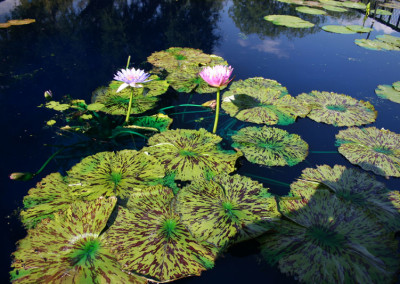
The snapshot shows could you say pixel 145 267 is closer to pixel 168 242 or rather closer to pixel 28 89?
pixel 168 242

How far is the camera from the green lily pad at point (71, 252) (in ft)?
2.91

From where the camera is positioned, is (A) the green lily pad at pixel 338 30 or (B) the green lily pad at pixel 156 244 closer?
(B) the green lily pad at pixel 156 244

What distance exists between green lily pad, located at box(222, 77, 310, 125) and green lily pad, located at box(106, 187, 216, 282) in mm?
1074

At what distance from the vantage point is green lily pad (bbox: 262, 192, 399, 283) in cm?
96

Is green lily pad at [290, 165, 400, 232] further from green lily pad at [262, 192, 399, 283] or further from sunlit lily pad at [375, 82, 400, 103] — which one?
sunlit lily pad at [375, 82, 400, 103]

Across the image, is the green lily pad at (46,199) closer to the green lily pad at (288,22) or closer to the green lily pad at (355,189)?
the green lily pad at (355,189)

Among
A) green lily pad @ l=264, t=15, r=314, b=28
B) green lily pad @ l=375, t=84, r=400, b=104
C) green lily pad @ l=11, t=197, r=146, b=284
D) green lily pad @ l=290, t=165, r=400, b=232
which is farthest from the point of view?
green lily pad @ l=264, t=15, r=314, b=28

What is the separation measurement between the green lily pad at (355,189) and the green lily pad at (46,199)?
1.15m

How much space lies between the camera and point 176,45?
3.40 meters

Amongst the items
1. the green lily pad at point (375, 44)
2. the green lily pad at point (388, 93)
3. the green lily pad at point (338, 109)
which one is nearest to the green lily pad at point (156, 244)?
the green lily pad at point (338, 109)

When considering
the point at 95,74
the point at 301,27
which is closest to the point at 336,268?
the point at 95,74

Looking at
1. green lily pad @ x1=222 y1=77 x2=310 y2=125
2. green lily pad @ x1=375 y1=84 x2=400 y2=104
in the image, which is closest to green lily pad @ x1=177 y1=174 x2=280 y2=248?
green lily pad @ x1=222 y1=77 x2=310 y2=125

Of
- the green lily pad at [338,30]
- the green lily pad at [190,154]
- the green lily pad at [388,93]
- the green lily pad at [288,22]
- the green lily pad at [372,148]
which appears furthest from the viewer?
the green lily pad at [288,22]

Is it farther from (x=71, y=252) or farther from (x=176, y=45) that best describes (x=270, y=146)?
(x=176, y=45)
